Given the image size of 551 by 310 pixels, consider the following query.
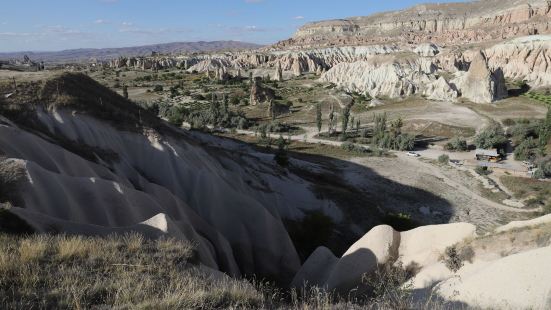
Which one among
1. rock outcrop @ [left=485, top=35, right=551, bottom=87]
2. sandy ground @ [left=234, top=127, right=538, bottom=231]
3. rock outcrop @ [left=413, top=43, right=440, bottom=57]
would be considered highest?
rock outcrop @ [left=413, top=43, right=440, bottom=57]

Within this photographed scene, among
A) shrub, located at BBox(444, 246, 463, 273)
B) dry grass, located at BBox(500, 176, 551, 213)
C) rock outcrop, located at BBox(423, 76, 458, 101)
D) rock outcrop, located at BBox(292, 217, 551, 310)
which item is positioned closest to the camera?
rock outcrop, located at BBox(292, 217, 551, 310)

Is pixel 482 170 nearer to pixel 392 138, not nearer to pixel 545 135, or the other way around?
pixel 545 135

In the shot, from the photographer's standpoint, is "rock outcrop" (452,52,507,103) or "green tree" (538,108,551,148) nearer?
"green tree" (538,108,551,148)

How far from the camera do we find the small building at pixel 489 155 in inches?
1818

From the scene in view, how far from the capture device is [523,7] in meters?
145

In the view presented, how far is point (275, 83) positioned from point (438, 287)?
10246 centimetres

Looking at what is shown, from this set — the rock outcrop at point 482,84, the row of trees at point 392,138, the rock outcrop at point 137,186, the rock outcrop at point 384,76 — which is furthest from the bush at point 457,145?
the rock outcrop at point 384,76

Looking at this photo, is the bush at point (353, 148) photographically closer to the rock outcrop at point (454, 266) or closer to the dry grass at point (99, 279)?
the rock outcrop at point (454, 266)

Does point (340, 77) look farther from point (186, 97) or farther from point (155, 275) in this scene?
point (155, 275)

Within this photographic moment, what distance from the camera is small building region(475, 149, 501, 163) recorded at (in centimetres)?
4619

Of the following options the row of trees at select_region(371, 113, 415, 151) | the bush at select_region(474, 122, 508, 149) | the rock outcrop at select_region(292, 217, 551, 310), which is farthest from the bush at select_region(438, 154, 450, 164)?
the rock outcrop at select_region(292, 217, 551, 310)

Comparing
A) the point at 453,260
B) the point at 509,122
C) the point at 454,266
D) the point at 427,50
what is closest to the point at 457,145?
the point at 509,122

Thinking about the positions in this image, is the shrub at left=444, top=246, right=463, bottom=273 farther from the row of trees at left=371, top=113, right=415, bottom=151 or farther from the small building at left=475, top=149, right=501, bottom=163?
the row of trees at left=371, top=113, right=415, bottom=151

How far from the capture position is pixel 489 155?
1827 inches
